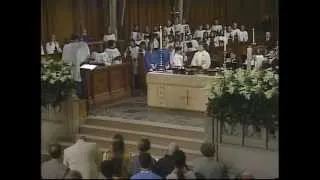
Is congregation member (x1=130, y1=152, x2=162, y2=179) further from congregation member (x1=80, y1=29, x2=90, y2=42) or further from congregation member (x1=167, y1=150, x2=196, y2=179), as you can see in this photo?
congregation member (x1=80, y1=29, x2=90, y2=42)

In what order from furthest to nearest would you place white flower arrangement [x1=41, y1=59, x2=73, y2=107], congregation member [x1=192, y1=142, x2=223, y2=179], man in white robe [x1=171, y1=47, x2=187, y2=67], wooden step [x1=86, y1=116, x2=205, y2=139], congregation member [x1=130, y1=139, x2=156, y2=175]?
man in white robe [x1=171, y1=47, x2=187, y2=67]
white flower arrangement [x1=41, y1=59, x2=73, y2=107]
wooden step [x1=86, y1=116, x2=205, y2=139]
congregation member [x1=130, y1=139, x2=156, y2=175]
congregation member [x1=192, y1=142, x2=223, y2=179]

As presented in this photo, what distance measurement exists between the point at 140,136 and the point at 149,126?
79mm

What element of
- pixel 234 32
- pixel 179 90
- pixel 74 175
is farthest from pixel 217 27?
pixel 74 175

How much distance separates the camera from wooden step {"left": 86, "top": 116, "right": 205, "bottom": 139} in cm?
317

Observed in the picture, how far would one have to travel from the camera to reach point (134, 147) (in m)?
3.14

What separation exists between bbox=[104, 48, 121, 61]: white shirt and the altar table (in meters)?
0.20

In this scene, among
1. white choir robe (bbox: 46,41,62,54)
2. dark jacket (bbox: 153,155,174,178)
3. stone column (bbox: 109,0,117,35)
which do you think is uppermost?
stone column (bbox: 109,0,117,35)

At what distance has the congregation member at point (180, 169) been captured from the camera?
2967mm

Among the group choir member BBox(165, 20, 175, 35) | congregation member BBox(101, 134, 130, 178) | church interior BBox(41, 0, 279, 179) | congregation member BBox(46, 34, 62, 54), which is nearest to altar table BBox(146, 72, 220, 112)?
church interior BBox(41, 0, 279, 179)

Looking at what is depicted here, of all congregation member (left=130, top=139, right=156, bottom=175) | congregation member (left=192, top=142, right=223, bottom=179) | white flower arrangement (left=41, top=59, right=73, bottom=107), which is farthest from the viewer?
white flower arrangement (left=41, top=59, right=73, bottom=107)

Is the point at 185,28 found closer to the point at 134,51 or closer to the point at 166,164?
the point at 134,51
